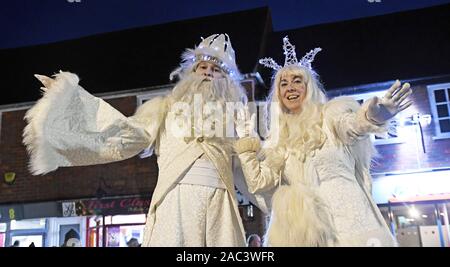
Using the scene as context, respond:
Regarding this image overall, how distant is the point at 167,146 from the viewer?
6.44 feet

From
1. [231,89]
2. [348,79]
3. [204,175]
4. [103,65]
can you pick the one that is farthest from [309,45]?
[204,175]

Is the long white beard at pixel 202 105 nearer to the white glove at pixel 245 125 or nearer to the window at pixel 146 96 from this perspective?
the white glove at pixel 245 125

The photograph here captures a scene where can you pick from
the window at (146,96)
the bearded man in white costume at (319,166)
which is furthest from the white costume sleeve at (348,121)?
the window at (146,96)

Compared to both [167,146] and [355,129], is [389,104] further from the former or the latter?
[167,146]

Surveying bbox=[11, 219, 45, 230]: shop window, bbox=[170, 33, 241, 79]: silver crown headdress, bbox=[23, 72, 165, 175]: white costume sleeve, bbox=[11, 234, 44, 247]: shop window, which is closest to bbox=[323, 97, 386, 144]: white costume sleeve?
bbox=[170, 33, 241, 79]: silver crown headdress

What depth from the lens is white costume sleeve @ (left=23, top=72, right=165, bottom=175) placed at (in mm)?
1809

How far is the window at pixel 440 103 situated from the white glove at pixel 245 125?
4320 millimetres

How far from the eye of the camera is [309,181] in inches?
67.1

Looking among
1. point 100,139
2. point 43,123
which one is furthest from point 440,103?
point 43,123

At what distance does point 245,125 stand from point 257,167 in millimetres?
221

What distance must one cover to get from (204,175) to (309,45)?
4662 millimetres

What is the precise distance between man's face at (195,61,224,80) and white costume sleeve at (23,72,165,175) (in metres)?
0.24

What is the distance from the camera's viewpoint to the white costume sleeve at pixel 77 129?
5.93 ft

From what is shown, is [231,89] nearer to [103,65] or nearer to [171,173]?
[171,173]
